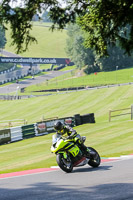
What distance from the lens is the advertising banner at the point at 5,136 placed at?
31.4 metres

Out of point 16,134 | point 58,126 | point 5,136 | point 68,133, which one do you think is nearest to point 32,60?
point 16,134

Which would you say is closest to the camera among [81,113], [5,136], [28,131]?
[5,136]

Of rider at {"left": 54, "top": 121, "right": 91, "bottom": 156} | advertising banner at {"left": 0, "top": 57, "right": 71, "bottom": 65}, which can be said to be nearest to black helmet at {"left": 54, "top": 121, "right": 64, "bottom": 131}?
rider at {"left": 54, "top": 121, "right": 91, "bottom": 156}

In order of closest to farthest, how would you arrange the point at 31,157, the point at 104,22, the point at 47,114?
the point at 104,22 → the point at 31,157 → the point at 47,114

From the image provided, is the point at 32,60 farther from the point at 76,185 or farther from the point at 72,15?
the point at 76,185

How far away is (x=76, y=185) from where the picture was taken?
37.9ft

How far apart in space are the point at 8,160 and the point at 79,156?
992 cm

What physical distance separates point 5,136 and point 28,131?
7.92ft

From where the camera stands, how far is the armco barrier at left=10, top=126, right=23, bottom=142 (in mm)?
32228

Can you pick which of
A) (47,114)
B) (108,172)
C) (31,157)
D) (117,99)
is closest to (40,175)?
(108,172)

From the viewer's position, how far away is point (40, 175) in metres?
14.2

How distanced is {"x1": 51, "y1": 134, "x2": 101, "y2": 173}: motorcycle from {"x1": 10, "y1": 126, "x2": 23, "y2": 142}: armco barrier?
59.1 ft

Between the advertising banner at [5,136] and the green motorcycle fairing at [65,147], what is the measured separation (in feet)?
57.5

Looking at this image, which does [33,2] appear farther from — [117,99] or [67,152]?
[117,99]
